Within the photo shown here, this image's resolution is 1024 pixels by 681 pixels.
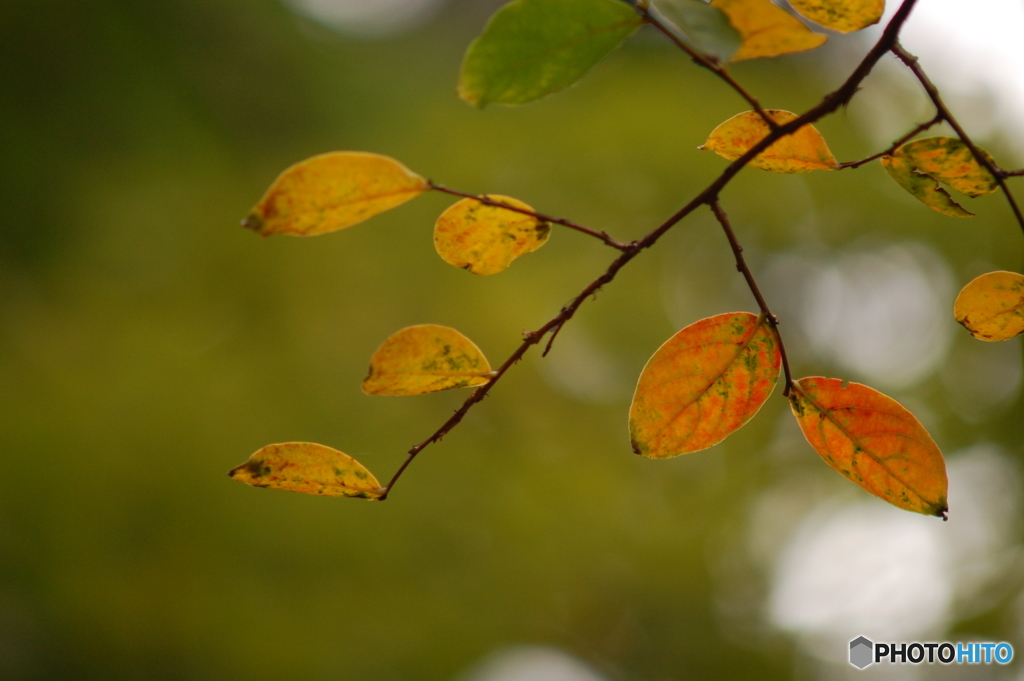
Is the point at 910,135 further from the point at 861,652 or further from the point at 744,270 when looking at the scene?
the point at 861,652

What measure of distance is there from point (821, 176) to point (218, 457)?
7.93ft

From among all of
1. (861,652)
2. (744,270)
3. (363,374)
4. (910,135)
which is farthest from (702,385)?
(363,374)

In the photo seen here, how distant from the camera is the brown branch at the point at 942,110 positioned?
0.31 meters

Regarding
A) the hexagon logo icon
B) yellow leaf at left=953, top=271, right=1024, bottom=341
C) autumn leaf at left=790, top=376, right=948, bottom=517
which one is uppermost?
yellow leaf at left=953, top=271, right=1024, bottom=341

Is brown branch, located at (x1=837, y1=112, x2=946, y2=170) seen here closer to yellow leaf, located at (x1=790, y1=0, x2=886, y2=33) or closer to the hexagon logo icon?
yellow leaf, located at (x1=790, y1=0, x2=886, y2=33)

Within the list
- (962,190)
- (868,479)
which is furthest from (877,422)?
(962,190)

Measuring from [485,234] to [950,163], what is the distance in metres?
0.27

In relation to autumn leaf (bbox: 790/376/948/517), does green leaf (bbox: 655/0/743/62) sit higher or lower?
higher

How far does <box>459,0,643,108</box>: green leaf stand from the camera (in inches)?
11.1

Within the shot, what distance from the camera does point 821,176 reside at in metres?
2.42

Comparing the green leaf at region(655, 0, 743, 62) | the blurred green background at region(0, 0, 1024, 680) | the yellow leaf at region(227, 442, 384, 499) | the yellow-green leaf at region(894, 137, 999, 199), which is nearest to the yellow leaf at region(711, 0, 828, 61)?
the green leaf at region(655, 0, 743, 62)

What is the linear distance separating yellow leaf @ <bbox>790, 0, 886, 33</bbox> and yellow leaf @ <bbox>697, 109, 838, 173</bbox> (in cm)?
5

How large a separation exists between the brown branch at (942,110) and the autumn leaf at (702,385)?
13 cm

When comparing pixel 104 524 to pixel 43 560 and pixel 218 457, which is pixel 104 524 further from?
pixel 218 457
